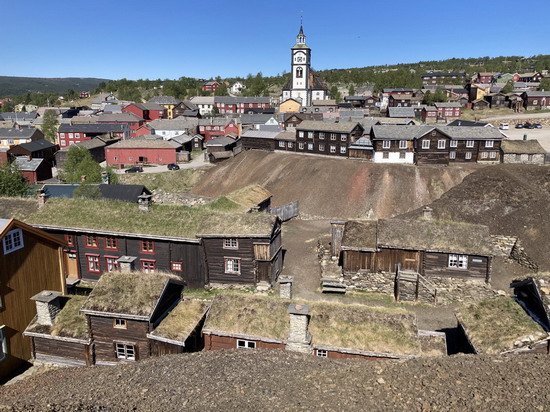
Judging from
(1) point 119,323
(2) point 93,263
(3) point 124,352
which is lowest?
(3) point 124,352

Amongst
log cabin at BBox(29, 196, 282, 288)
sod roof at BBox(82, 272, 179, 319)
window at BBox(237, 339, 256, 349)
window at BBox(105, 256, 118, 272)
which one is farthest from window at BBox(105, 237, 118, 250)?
window at BBox(237, 339, 256, 349)

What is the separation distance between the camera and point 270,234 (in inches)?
1243

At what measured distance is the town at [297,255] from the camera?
21.1 m

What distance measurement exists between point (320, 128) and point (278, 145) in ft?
29.0

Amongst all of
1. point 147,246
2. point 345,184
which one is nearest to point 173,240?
point 147,246

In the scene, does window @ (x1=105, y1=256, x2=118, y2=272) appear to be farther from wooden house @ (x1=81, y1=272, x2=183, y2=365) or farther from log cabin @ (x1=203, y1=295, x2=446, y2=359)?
log cabin @ (x1=203, y1=295, x2=446, y2=359)

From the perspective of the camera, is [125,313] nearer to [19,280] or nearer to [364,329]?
[19,280]

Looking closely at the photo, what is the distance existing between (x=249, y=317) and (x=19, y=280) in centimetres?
1243

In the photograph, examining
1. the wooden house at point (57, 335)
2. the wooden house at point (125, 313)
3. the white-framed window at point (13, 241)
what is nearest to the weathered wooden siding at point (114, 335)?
the wooden house at point (125, 313)

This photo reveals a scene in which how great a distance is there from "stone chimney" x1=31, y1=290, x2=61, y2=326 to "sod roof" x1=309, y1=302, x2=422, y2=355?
1269 centimetres

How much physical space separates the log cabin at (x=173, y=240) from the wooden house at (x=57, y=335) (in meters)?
8.94

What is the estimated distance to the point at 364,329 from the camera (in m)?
20.5

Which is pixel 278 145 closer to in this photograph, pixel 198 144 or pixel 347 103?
pixel 198 144

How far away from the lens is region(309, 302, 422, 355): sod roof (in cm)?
1970
